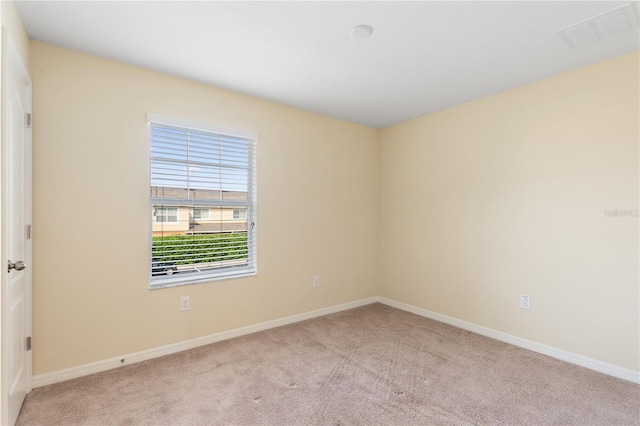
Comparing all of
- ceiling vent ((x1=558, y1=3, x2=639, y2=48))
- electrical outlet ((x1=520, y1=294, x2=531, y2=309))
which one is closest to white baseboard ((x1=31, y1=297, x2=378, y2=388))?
electrical outlet ((x1=520, y1=294, x2=531, y2=309))

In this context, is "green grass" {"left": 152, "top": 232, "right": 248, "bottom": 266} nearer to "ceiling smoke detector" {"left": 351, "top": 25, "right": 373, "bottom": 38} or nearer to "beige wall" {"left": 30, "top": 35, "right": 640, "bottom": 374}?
"beige wall" {"left": 30, "top": 35, "right": 640, "bottom": 374}

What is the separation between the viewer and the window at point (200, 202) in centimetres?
275

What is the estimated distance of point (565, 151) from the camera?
2678mm

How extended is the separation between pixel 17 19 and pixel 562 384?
423 centimetres

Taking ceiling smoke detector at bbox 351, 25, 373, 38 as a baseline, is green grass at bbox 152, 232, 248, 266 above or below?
below

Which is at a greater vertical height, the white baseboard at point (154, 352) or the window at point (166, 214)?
the window at point (166, 214)

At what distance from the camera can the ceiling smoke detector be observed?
205 cm

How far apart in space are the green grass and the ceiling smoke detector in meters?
2.08

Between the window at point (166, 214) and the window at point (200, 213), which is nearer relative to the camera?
the window at point (166, 214)

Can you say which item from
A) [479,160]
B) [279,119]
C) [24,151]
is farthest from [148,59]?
[479,160]

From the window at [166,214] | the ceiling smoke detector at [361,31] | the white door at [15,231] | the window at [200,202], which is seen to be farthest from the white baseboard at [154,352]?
the ceiling smoke detector at [361,31]

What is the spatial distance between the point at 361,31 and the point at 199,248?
2243 millimetres

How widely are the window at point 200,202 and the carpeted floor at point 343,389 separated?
0.73 m

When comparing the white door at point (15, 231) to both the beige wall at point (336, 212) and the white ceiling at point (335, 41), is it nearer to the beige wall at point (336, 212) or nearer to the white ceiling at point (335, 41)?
the beige wall at point (336, 212)
